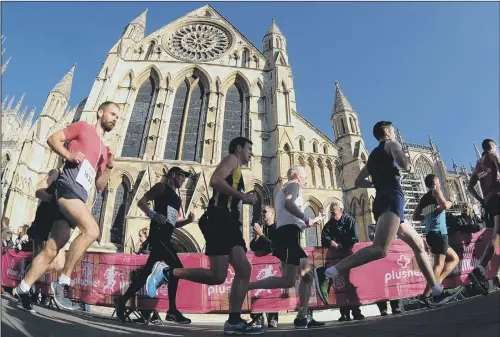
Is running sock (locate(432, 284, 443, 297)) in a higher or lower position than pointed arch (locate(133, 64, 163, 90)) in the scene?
lower

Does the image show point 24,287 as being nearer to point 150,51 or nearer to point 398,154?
Result: point 398,154

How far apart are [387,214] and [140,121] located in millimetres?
17556

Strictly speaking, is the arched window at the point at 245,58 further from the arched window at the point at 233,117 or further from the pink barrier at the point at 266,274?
the pink barrier at the point at 266,274

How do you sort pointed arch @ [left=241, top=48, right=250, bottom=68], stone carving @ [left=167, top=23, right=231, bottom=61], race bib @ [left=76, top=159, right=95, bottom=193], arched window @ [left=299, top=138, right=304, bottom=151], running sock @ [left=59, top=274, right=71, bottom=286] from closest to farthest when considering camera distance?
running sock @ [left=59, top=274, right=71, bottom=286] → race bib @ [left=76, top=159, right=95, bottom=193] → arched window @ [left=299, top=138, right=304, bottom=151] → pointed arch @ [left=241, top=48, right=250, bottom=68] → stone carving @ [left=167, top=23, right=231, bottom=61]

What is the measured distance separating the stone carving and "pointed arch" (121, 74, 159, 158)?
Answer: 3448 mm

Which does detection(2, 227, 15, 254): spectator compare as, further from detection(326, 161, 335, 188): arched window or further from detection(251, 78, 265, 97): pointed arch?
Answer: detection(251, 78, 265, 97): pointed arch

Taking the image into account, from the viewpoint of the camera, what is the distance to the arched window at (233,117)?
59.1 feet

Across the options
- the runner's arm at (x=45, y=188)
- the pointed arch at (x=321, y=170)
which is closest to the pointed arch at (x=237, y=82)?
the pointed arch at (x=321, y=170)

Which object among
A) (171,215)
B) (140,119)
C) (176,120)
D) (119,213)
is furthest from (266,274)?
(140,119)

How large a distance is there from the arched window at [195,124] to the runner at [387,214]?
14.3 meters

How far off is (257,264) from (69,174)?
343 centimetres

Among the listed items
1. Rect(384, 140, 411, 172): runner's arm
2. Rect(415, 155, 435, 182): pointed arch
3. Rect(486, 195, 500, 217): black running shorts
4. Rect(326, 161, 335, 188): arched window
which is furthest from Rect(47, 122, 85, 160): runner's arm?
Rect(415, 155, 435, 182): pointed arch

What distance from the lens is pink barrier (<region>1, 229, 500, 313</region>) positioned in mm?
4445

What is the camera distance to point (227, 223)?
294cm
